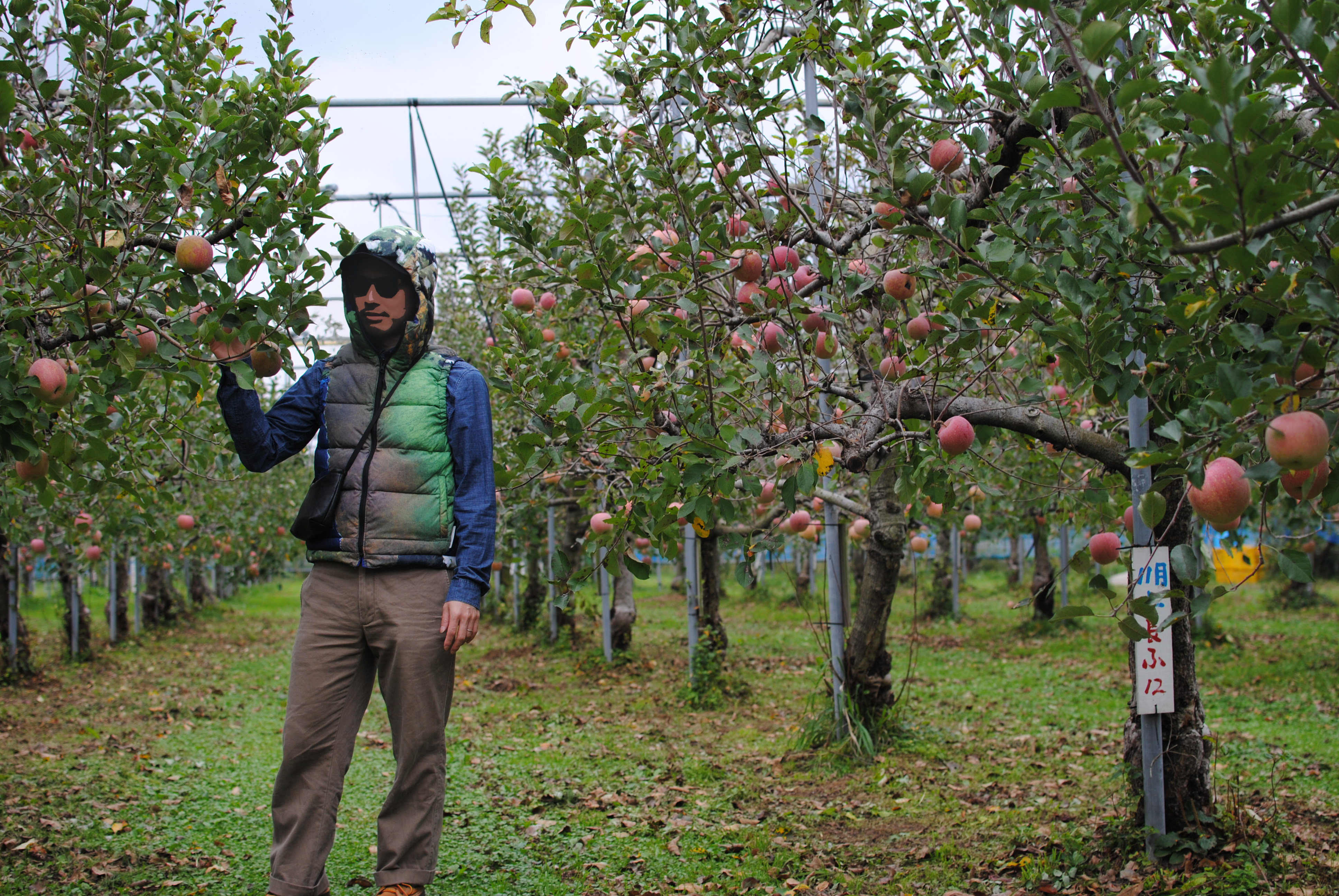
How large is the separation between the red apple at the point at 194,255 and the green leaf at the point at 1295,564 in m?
2.34

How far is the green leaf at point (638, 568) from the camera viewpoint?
2.48 m

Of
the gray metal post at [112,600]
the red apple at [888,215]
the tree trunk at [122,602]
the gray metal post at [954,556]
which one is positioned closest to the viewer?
the red apple at [888,215]

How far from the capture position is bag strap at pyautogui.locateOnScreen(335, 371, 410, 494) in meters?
2.66

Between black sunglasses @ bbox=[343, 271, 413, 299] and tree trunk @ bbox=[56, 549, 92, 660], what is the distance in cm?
884

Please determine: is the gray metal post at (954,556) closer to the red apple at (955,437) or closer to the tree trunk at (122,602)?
the red apple at (955,437)

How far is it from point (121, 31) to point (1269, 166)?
2390 mm

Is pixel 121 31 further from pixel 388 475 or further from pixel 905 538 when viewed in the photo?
pixel 905 538

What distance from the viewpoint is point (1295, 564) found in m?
1.64

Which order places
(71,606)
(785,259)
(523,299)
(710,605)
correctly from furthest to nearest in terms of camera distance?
(71,606) → (710,605) → (523,299) → (785,259)

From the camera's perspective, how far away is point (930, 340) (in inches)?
95.1

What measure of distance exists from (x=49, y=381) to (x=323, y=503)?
71cm

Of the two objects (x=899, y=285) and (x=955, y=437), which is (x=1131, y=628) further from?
(x=899, y=285)

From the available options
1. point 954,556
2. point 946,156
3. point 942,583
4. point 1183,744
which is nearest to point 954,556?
point 954,556

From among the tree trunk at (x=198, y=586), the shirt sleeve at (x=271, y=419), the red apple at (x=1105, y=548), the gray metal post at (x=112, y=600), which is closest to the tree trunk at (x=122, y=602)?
the gray metal post at (x=112, y=600)
